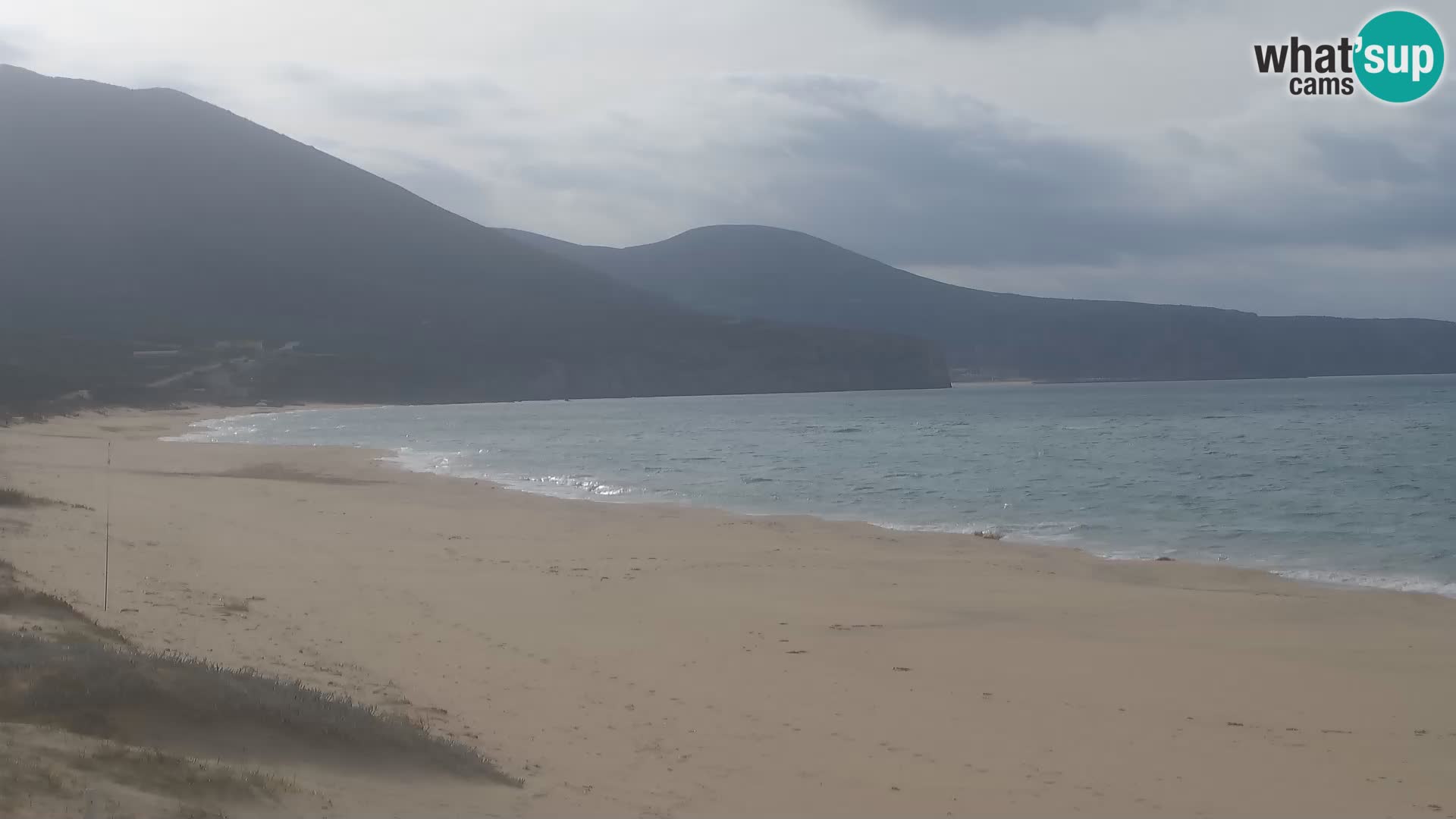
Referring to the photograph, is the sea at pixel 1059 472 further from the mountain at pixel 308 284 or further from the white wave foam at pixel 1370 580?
the mountain at pixel 308 284

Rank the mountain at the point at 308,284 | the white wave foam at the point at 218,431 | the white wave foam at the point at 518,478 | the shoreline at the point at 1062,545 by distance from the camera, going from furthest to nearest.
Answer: the mountain at the point at 308,284 → the white wave foam at the point at 218,431 → the white wave foam at the point at 518,478 → the shoreline at the point at 1062,545

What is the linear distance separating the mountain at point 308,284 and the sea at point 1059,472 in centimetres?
6080

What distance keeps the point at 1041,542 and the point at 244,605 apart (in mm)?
12927

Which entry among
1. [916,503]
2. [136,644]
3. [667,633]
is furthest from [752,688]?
[916,503]

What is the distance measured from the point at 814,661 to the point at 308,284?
494 feet

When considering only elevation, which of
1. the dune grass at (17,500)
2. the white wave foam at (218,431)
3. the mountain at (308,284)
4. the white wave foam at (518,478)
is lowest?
the white wave foam at (218,431)

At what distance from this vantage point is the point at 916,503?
25.2 metres

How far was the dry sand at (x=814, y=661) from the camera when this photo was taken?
6.77 metres

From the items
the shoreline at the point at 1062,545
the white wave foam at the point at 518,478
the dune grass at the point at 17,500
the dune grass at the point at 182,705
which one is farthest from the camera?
the white wave foam at the point at 518,478

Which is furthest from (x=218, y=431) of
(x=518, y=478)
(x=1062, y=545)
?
(x=1062, y=545)

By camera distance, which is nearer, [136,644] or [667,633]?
[136,644]

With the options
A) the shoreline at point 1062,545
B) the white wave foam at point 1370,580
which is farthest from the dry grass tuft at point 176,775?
the white wave foam at point 1370,580

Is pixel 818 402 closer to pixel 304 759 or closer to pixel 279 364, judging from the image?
pixel 279 364

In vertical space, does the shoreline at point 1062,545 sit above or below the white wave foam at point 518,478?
above
